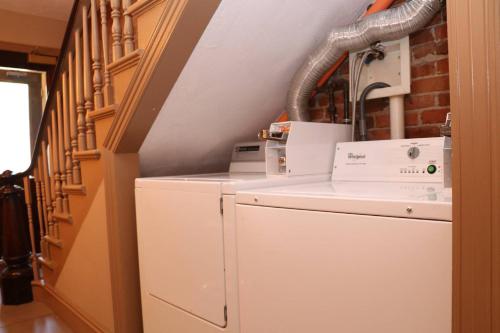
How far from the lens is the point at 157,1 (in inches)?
59.1

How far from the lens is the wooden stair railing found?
1.86 meters

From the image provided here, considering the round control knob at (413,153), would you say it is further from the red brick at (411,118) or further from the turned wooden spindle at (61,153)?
the turned wooden spindle at (61,153)

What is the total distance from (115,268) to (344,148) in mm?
1242

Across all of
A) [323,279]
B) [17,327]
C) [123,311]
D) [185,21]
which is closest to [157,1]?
[185,21]

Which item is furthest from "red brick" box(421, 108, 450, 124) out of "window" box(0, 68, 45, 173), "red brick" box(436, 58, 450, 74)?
"window" box(0, 68, 45, 173)

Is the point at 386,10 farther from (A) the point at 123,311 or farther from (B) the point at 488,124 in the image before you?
(A) the point at 123,311

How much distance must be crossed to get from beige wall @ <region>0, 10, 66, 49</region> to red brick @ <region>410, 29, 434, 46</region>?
11.5ft

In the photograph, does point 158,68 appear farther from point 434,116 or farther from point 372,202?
point 434,116

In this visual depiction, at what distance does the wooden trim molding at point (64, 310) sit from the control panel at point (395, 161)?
1.53m

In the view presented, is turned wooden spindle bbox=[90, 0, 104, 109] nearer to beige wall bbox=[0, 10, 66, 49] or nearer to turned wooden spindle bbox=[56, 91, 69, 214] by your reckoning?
turned wooden spindle bbox=[56, 91, 69, 214]

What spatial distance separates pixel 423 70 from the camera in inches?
67.0

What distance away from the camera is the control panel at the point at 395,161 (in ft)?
4.37

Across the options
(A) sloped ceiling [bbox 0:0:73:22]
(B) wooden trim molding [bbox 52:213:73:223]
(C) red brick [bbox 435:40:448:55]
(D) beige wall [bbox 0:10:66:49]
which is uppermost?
(A) sloped ceiling [bbox 0:0:73:22]

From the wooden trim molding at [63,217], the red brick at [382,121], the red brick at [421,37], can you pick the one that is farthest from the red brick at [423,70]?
the wooden trim molding at [63,217]
